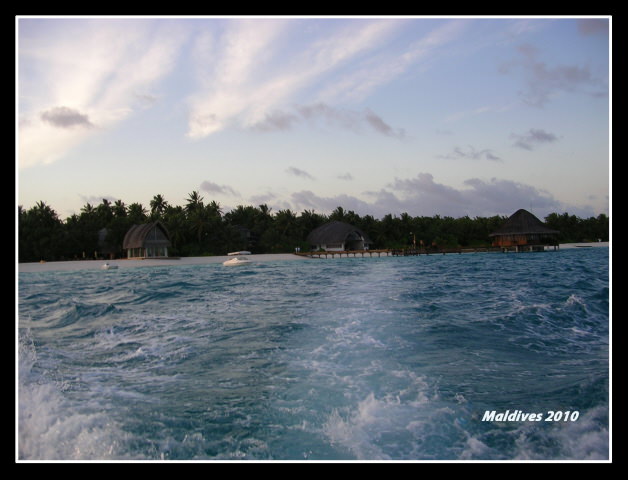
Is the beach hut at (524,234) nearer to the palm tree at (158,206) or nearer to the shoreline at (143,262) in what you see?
the shoreline at (143,262)

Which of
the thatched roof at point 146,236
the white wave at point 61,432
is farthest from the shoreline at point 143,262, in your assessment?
the white wave at point 61,432

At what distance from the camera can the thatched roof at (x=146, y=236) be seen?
26000 millimetres

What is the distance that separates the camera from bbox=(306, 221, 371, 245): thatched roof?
35.6 metres

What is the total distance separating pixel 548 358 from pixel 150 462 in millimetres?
4946

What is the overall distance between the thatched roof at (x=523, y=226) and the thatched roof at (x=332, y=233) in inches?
525

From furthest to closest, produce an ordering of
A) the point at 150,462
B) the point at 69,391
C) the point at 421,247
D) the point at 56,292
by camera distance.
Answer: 1. the point at 421,247
2. the point at 56,292
3. the point at 69,391
4. the point at 150,462

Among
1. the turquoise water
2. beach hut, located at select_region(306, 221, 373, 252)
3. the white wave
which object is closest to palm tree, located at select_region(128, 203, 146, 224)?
beach hut, located at select_region(306, 221, 373, 252)

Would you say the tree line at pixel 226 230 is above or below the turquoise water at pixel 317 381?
above

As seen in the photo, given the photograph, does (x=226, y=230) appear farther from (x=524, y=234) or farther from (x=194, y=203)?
(x=524, y=234)

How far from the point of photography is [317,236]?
119ft
